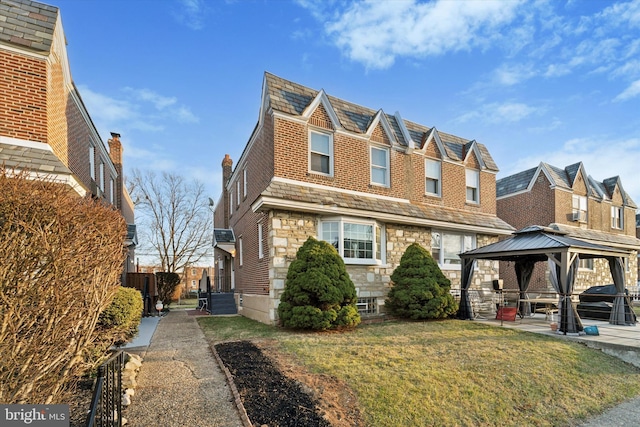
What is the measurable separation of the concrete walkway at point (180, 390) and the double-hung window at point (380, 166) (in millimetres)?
8449

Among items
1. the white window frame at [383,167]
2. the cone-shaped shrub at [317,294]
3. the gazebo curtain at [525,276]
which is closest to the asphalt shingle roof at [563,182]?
the gazebo curtain at [525,276]

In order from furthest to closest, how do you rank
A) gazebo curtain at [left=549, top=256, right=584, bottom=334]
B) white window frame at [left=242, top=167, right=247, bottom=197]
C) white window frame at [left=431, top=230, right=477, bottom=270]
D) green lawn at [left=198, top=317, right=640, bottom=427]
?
1. white window frame at [left=242, top=167, right=247, bottom=197]
2. white window frame at [left=431, top=230, right=477, bottom=270]
3. gazebo curtain at [left=549, top=256, right=584, bottom=334]
4. green lawn at [left=198, top=317, right=640, bottom=427]

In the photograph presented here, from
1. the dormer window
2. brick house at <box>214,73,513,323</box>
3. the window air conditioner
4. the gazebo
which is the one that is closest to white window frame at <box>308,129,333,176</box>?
brick house at <box>214,73,513,323</box>

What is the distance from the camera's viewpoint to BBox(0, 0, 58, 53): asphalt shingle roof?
26.5 ft

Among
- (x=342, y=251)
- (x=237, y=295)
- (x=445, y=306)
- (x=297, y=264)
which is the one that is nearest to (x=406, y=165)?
(x=342, y=251)

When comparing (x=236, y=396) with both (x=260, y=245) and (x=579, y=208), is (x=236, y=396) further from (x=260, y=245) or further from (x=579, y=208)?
(x=579, y=208)

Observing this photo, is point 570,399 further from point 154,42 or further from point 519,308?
point 154,42

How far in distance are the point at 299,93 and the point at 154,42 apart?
4765 millimetres

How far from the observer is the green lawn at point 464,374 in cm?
496

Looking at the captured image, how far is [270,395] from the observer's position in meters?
4.88

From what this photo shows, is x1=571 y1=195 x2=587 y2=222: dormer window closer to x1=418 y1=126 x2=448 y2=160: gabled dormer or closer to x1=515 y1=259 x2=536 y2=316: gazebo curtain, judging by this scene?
x1=515 y1=259 x2=536 y2=316: gazebo curtain

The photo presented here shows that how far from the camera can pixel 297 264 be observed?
9.91 metres

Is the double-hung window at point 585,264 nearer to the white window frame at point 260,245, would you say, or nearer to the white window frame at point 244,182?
the white window frame at point 260,245

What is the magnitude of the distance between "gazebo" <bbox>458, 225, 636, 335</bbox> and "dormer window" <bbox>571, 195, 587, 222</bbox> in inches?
437
